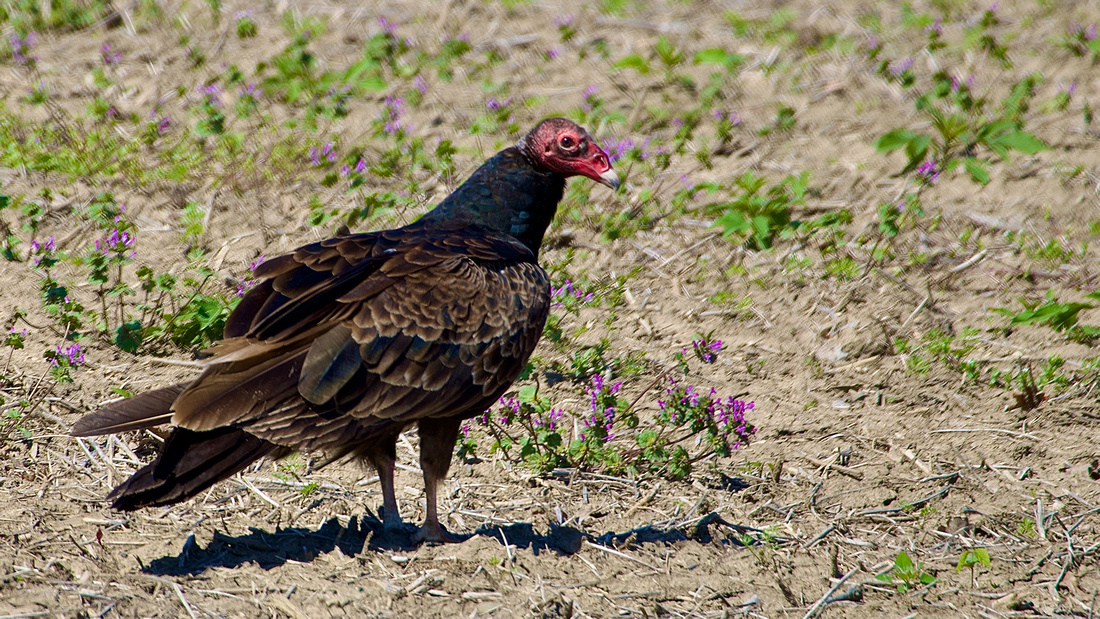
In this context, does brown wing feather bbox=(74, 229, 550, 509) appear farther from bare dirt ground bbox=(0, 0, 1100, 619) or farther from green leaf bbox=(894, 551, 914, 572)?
green leaf bbox=(894, 551, 914, 572)

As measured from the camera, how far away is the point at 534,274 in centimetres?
437

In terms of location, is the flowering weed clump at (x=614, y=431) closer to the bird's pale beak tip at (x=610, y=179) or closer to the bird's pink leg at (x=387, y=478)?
the bird's pink leg at (x=387, y=478)

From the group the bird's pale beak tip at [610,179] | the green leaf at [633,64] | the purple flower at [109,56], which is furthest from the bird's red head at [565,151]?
the purple flower at [109,56]

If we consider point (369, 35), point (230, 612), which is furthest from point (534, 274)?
point (369, 35)

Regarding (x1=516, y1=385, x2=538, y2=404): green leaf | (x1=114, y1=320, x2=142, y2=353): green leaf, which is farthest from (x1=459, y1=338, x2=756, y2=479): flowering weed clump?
(x1=114, y1=320, x2=142, y2=353): green leaf

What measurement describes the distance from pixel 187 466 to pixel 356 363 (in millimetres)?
653


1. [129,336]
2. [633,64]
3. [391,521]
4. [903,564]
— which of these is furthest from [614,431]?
[633,64]

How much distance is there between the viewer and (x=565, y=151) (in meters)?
4.84

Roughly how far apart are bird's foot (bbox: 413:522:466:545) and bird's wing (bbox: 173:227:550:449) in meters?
0.44

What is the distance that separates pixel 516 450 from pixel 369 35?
4459 millimetres

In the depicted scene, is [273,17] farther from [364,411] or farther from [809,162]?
[364,411]

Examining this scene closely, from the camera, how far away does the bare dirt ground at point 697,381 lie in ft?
12.5

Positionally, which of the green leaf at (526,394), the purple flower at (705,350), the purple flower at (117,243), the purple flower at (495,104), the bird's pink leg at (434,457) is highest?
the purple flower at (117,243)

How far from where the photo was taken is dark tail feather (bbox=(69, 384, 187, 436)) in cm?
371
